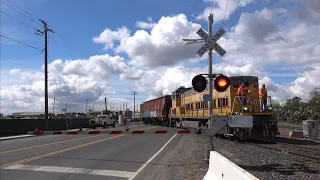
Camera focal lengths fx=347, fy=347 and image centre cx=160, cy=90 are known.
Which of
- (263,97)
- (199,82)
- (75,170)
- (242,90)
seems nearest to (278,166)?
(199,82)

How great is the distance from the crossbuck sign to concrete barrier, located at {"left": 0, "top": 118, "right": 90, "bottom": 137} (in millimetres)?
26152

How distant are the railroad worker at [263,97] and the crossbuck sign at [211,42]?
9.50 metres

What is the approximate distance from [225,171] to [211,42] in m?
5.89

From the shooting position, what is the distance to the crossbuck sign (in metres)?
11.5

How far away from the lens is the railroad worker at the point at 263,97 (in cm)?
2012

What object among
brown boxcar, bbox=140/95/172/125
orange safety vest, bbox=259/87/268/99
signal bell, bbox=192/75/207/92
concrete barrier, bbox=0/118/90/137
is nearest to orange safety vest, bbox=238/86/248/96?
orange safety vest, bbox=259/87/268/99

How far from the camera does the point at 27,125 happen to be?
121 ft

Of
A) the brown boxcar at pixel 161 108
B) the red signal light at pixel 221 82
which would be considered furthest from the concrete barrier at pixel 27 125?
the red signal light at pixel 221 82

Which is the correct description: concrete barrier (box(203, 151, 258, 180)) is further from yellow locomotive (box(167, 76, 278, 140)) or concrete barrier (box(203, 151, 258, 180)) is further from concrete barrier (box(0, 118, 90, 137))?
concrete barrier (box(0, 118, 90, 137))

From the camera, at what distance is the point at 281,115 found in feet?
216

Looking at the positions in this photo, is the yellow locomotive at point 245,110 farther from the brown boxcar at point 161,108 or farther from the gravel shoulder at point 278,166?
the brown boxcar at point 161,108

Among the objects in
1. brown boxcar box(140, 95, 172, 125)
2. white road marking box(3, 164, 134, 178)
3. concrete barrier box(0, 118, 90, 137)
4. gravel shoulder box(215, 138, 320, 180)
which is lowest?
gravel shoulder box(215, 138, 320, 180)

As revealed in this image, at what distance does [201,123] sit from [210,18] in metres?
15.5

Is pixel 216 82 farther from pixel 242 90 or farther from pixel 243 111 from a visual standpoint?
pixel 243 111
